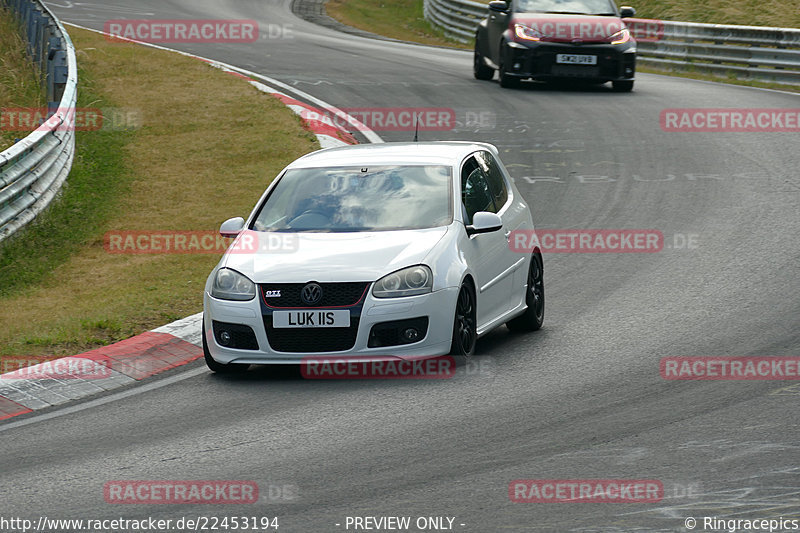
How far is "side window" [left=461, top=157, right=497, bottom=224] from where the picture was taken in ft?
32.4

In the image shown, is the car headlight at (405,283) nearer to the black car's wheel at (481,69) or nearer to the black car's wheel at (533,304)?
the black car's wheel at (533,304)

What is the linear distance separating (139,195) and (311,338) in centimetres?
776

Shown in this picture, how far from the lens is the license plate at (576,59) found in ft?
72.4

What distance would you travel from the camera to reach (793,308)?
33.9ft

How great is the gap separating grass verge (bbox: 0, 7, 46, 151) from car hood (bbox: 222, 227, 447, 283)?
800cm

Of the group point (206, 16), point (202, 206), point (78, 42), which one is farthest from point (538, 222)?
point (206, 16)

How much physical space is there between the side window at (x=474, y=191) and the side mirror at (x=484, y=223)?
0.19m

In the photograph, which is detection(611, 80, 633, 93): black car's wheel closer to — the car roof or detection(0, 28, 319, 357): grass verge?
detection(0, 28, 319, 357): grass verge

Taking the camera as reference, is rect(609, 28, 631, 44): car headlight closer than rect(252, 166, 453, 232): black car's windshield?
No

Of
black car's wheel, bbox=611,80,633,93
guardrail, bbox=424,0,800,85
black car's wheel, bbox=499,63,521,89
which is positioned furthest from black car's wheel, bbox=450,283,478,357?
guardrail, bbox=424,0,800,85

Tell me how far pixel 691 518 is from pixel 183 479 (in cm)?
250

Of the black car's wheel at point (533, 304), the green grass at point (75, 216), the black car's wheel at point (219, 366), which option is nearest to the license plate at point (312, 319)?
the black car's wheel at point (219, 366)

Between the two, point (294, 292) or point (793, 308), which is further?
point (793, 308)

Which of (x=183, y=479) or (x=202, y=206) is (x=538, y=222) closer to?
(x=202, y=206)
